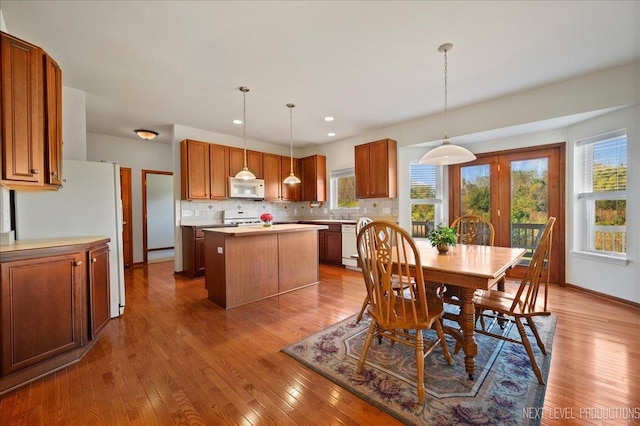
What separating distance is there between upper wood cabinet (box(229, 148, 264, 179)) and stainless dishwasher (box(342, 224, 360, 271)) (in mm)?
2129

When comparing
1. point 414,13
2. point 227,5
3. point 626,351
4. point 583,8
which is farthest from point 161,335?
point 583,8

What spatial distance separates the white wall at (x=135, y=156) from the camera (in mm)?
5273

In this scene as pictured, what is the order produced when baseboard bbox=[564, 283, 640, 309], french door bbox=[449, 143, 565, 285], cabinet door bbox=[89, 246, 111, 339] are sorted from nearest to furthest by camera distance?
cabinet door bbox=[89, 246, 111, 339]
baseboard bbox=[564, 283, 640, 309]
french door bbox=[449, 143, 565, 285]

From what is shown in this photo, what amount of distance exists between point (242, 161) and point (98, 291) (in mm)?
3568

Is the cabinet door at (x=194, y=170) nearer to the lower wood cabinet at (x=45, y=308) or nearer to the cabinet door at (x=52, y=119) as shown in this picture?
the cabinet door at (x=52, y=119)

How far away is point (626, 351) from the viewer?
2.12m

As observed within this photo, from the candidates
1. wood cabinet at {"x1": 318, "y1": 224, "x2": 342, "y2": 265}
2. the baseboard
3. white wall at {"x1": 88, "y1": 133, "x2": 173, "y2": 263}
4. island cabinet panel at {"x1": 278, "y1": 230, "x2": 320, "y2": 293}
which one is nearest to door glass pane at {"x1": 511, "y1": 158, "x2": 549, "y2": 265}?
the baseboard

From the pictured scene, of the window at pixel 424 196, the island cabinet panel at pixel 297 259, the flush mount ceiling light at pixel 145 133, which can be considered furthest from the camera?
the flush mount ceiling light at pixel 145 133

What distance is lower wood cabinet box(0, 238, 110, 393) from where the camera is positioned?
1765 mm

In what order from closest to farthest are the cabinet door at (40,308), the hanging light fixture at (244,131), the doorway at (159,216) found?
the cabinet door at (40,308)
the hanging light fixture at (244,131)
the doorway at (159,216)

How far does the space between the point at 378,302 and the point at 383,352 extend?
26.1 inches

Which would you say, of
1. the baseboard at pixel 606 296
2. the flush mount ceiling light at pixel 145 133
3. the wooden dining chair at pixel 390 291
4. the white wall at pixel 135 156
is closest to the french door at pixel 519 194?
the baseboard at pixel 606 296

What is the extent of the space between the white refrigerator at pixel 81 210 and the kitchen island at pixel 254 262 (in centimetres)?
96

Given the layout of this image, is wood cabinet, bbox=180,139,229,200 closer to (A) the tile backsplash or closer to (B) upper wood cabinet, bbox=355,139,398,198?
(A) the tile backsplash
